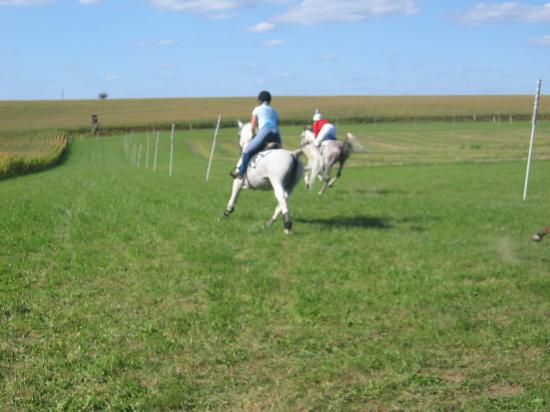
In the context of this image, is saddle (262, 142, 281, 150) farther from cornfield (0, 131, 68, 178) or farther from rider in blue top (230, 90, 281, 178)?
cornfield (0, 131, 68, 178)

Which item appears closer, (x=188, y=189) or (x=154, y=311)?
(x=154, y=311)

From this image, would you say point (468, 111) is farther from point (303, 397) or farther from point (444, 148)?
point (303, 397)

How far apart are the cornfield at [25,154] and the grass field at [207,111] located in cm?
2109

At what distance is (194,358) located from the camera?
5680 millimetres

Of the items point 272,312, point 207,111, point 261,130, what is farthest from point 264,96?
point 207,111

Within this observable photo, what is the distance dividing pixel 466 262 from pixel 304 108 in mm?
114928

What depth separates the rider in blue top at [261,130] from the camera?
1232cm

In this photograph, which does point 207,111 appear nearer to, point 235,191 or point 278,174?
point 235,191

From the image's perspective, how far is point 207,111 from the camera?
121938mm

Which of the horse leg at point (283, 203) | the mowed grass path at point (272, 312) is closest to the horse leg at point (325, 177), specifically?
the mowed grass path at point (272, 312)

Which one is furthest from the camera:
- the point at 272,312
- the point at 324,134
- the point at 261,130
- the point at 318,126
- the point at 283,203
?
the point at 318,126

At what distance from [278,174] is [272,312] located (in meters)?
5.09

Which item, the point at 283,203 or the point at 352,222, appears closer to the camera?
the point at 283,203

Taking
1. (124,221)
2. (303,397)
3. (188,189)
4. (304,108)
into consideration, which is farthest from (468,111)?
(303,397)
